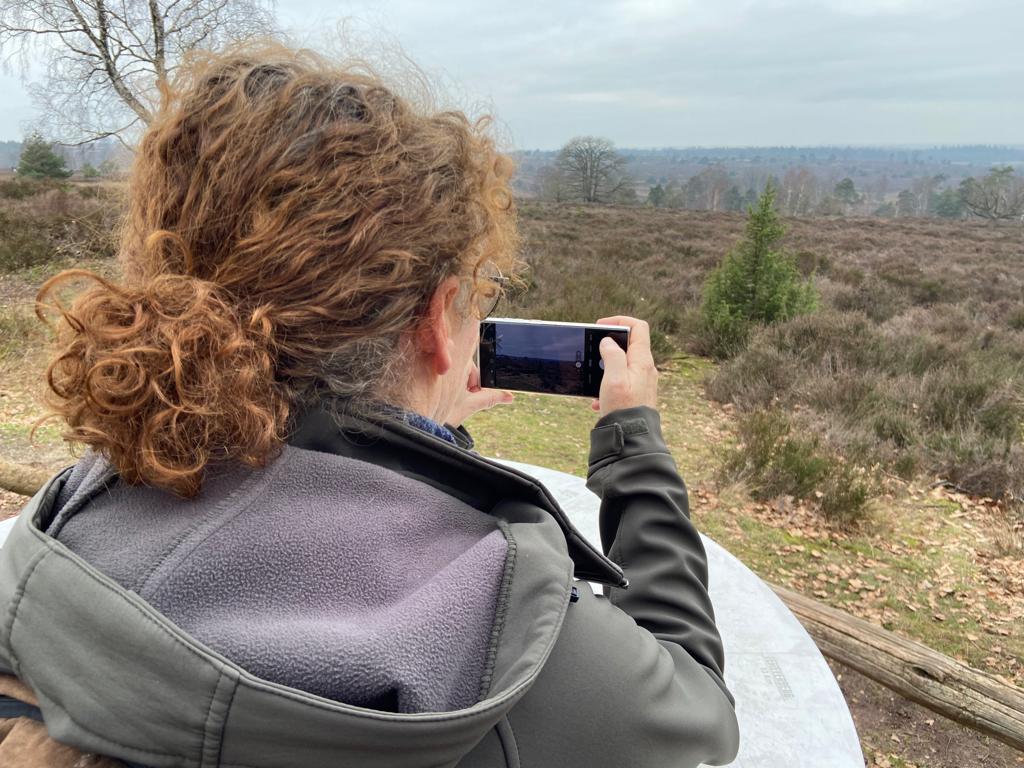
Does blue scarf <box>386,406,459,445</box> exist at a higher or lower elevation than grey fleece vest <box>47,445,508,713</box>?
higher

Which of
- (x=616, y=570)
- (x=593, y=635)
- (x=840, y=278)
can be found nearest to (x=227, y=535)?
(x=593, y=635)

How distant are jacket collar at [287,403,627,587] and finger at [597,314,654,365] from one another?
54cm

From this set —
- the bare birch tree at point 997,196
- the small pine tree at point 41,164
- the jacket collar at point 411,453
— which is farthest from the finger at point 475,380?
the bare birch tree at point 997,196

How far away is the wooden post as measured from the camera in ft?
7.48

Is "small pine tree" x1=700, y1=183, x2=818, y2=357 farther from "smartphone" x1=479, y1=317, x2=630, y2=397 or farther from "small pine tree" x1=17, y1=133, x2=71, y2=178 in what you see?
"small pine tree" x1=17, y1=133, x2=71, y2=178

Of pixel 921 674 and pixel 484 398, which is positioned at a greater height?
pixel 484 398

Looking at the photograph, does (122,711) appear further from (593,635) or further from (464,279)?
(464,279)

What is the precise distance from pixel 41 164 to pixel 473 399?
92.8 feet

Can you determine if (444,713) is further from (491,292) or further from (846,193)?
(846,193)

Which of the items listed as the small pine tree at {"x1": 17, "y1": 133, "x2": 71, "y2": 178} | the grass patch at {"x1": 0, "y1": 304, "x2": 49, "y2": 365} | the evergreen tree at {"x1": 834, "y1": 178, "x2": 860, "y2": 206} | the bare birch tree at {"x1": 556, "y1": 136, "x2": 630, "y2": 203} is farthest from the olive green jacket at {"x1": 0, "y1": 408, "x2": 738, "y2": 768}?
the evergreen tree at {"x1": 834, "y1": 178, "x2": 860, "y2": 206}

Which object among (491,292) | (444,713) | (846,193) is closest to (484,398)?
(491,292)

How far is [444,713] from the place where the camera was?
1.98 ft

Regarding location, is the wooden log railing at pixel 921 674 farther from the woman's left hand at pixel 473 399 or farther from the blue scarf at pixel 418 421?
the blue scarf at pixel 418 421

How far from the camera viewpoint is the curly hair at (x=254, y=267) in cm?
72
